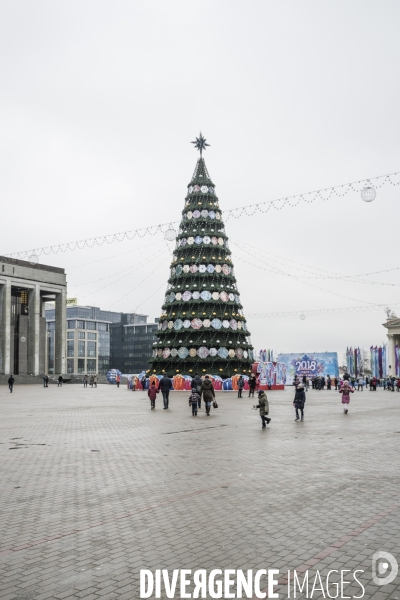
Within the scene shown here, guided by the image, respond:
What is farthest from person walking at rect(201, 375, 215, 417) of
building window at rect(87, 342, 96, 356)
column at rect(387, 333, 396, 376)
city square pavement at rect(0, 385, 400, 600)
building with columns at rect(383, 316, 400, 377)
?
building window at rect(87, 342, 96, 356)

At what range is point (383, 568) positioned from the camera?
5750mm

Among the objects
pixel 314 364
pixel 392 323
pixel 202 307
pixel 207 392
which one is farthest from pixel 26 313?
pixel 207 392

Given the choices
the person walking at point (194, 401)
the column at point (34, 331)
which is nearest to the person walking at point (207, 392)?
the person walking at point (194, 401)

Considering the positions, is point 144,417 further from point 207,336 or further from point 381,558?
point 207,336

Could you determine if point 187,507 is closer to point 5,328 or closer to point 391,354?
point 5,328

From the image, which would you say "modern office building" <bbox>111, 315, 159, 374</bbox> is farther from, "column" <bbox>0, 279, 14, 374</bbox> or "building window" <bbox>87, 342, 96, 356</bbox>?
"column" <bbox>0, 279, 14, 374</bbox>

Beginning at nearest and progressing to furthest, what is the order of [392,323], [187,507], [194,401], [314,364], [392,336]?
[187,507] → [194,401] → [314,364] → [392,323] → [392,336]

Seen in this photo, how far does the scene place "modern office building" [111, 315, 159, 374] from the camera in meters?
159

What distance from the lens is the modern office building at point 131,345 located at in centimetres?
15938

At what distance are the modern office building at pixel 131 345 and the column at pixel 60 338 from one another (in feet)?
240

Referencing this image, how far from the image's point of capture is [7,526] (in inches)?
Answer: 289

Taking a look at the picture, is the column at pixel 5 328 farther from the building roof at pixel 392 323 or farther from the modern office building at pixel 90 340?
the modern office building at pixel 90 340

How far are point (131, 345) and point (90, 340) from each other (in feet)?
40.2

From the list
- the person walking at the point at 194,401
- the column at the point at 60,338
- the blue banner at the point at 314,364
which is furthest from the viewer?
the column at the point at 60,338
